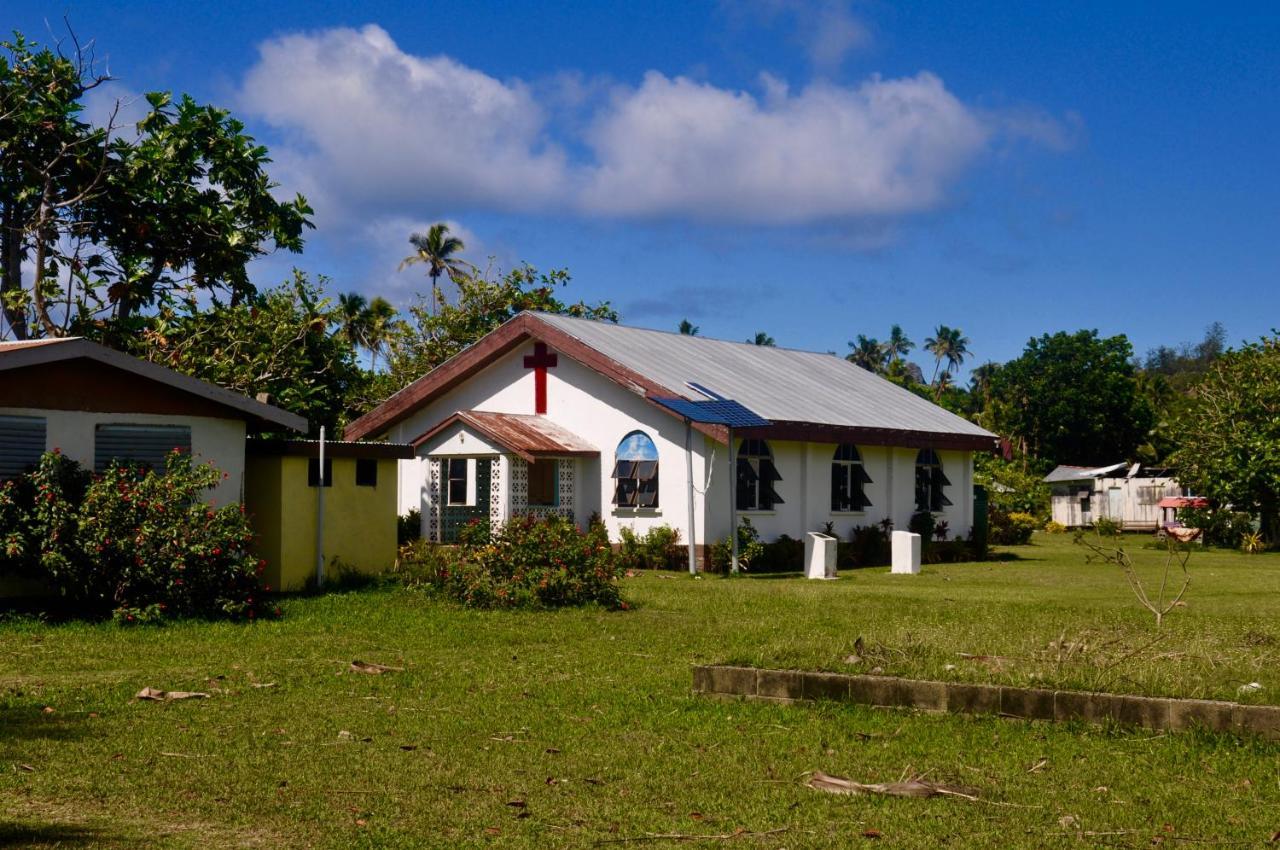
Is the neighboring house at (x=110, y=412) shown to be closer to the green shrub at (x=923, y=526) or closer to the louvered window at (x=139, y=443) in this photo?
the louvered window at (x=139, y=443)

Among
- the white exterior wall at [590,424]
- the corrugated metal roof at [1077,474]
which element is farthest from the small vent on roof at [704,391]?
the corrugated metal roof at [1077,474]

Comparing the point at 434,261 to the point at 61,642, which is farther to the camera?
the point at 434,261

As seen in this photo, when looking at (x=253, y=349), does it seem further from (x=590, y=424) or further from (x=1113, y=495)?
(x=1113, y=495)

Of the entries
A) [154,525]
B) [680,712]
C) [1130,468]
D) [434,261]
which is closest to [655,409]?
[154,525]

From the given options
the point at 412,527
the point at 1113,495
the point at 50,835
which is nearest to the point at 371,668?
the point at 50,835

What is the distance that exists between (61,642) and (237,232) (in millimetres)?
13572

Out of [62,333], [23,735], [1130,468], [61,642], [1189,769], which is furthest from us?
[1130,468]

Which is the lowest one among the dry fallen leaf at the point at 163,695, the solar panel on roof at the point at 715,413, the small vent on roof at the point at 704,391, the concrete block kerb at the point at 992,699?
the dry fallen leaf at the point at 163,695

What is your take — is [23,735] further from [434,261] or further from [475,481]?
[434,261]

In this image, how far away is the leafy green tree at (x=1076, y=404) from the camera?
6894 cm

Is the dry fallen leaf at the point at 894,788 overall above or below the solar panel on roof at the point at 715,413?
below

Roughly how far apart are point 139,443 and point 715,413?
12.7 meters

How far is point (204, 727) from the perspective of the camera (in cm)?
984

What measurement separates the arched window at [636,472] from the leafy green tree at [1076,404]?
Result: 42.3 meters
